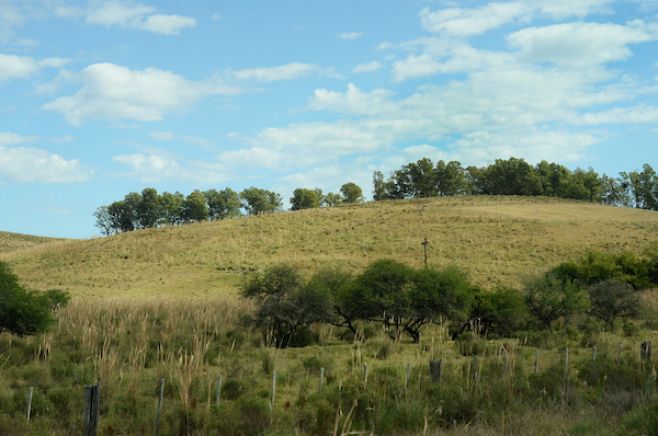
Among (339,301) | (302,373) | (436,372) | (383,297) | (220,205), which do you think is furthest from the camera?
(220,205)

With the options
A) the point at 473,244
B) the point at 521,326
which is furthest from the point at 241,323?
the point at 473,244

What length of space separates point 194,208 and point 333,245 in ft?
195

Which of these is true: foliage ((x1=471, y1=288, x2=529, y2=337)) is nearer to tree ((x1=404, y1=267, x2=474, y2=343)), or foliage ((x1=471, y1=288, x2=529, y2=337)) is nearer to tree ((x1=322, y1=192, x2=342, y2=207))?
tree ((x1=404, y1=267, x2=474, y2=343))

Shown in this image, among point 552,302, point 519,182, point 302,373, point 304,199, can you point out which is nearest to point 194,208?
point 304,199

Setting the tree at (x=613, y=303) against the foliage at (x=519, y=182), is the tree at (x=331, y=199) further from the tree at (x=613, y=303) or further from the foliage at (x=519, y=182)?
the tree at (x=613, y=303)

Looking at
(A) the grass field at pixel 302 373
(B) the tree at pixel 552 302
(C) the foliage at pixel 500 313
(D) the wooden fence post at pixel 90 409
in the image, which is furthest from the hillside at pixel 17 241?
(D) the wooden fence post at pixel 90 409

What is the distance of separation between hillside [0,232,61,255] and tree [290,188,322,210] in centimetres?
4331

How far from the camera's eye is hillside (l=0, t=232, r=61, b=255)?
105438mm

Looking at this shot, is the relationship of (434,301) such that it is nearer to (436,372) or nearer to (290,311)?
(290,311)

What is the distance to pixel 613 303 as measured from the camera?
31281mm

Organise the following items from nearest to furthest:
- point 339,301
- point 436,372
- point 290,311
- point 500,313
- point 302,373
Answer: point 436,372 < point 302,373 < point 290,311 < point 339,301 < point 500,313

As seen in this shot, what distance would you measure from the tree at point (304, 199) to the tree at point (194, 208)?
669 inches

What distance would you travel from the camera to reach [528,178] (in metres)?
111

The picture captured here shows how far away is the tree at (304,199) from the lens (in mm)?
126562
